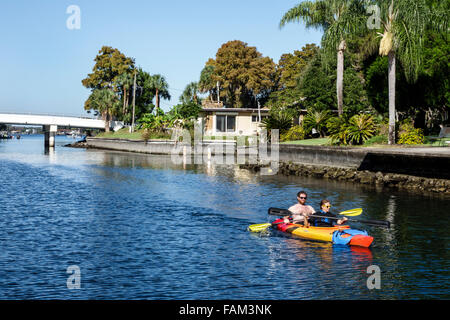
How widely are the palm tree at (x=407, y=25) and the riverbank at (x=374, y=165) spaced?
574cm

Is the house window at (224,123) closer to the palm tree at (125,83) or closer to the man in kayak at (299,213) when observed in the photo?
the palm tree at (125,83)

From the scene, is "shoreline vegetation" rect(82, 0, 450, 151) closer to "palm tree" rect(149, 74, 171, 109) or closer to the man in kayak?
"palm tree" rect(149, 74, 171, 109)

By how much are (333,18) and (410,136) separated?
16.2m

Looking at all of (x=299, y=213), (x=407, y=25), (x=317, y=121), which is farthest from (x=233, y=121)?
(x=299, y=213)

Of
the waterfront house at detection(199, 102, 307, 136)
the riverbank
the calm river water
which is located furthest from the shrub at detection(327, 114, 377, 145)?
the waterfront house at detection(199, 102, 307, 136)

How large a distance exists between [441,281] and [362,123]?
104ft

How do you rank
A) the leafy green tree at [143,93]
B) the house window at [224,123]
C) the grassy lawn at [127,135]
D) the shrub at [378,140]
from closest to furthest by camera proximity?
the shrub at [378,140] < the house window at [224,123] < the grassy lawn at [127,135] < the leafy green tree at [143,93]

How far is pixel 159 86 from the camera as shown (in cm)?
10825

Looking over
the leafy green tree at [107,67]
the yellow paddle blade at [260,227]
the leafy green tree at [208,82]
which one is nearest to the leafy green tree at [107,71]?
the leafy green tree at [107,67]

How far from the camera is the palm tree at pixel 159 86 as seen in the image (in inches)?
4245

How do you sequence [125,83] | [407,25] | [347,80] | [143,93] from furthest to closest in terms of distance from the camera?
[143,93] < [125,83] < [347,80] < [407,25]

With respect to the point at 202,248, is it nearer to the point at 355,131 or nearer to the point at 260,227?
the point at 260,227

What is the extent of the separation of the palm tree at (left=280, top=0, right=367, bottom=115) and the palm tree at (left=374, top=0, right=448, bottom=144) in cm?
220

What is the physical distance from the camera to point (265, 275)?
637 inches
